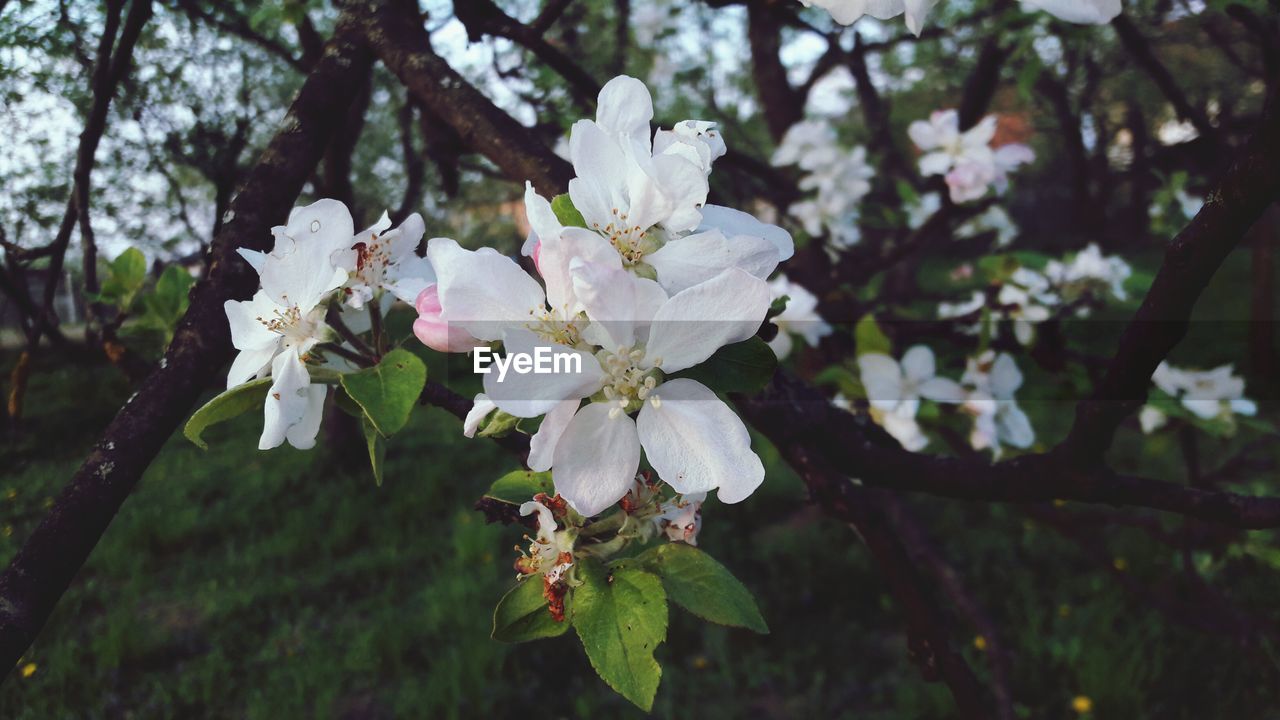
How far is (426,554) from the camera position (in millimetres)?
2865

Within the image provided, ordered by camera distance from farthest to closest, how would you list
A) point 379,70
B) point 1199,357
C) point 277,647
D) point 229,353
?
point 1199,357 < point 379,70 < point 277,647 < point 229,353

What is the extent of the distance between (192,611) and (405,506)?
949 mm

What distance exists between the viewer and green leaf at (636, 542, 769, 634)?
0.57 meters

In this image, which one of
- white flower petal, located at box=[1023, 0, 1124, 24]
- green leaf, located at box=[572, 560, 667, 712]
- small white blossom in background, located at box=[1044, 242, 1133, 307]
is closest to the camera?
white flower petal, located at box=[1023, 0, 1124, 24]

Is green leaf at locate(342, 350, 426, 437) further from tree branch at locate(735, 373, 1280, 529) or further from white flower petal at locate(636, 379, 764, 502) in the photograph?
tree branch at locate(735, 373, 1280, 529)

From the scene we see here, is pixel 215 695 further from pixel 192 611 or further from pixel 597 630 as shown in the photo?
pixel 597 630

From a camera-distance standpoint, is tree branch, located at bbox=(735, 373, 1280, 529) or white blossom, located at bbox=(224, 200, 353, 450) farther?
tree branch, located at bbox=(735, 373, 1280, 529)

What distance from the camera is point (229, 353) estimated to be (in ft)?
2.48

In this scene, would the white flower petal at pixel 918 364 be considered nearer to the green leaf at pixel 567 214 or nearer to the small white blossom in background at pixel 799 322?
the small white blossom in background at pixel 799 322

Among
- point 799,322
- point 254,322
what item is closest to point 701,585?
point 254,322

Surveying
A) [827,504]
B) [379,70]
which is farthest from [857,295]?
[379,70]

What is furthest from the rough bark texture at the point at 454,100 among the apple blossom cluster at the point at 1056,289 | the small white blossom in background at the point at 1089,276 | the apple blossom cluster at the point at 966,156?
the small white blossom in background at the point at 1089,276

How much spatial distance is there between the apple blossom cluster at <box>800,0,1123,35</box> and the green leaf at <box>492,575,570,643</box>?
1.45ft

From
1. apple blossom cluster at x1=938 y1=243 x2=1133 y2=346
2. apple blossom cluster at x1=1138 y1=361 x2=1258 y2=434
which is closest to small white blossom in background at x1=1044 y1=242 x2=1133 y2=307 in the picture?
apple blossom cluster at x1=938 y1=243 x2=1133 y2=346
